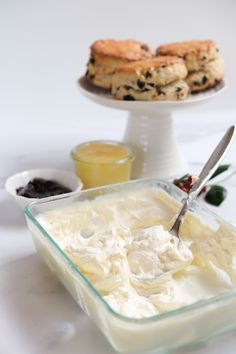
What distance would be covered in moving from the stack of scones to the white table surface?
0.25 meters

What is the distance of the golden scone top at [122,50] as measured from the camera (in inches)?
63.3

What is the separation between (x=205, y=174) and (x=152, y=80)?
32cm

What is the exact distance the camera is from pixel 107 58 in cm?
161

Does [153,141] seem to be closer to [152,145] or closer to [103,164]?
[152,145]

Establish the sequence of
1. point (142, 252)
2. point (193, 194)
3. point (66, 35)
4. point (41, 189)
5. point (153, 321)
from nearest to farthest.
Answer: point (153, 321)
point (142, 252)
point (193, 194)
point (41, 189)
point (66, 35)

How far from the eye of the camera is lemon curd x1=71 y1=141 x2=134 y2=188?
1501 mm

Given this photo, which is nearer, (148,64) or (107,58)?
(148,64)

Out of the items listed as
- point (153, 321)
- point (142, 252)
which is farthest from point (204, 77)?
point (153, 321)

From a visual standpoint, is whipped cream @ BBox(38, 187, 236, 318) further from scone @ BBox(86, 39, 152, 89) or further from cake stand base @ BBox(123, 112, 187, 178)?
scone @ BBox(86, 39, 152, 89)

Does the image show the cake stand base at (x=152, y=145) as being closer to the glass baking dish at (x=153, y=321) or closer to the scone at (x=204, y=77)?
the scone at (x=204, y=77)

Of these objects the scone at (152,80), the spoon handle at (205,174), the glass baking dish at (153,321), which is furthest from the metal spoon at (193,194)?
the scone at (152,80)

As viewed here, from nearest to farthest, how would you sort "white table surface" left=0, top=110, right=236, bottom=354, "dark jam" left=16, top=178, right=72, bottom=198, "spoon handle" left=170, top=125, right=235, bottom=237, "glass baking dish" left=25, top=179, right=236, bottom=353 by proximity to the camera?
"glass baking dish" left=25, top=179, right=236, bottom=353 → "white table surface" left=0, top=110, right=236, bottom=354 → "spoon handle" left=170, top=125, right=235, bottom=237 → "dark jam" left=16, top=178, right=72, bottom=198

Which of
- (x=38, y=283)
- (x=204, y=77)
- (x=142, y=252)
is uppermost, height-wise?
(x=204, y=77)

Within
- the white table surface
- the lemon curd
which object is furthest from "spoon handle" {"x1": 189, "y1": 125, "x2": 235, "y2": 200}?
the lemon curd
